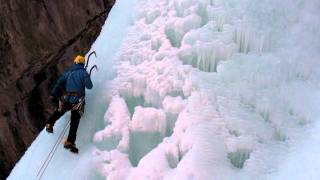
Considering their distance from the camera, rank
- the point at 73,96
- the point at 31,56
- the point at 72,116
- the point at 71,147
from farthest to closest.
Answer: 1. the point at 31,56
2. the point at 73,96
3. the point at 72,116
4. the point at 71,147

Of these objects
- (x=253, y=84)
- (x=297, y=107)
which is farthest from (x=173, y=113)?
(x=297, y=107)

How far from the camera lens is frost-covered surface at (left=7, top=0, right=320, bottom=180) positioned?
6789 millimetres

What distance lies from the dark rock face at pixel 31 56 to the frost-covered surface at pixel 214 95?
11.5 metres

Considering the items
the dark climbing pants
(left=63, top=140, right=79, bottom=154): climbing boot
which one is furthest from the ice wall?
the dark climbing pants

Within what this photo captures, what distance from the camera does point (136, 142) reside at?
25.0 feet

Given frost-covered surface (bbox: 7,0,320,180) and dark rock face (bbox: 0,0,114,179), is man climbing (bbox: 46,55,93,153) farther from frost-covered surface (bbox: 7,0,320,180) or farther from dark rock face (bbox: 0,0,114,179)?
dark rock face (bbox: 0,0,114,179)

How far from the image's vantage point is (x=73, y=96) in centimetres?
810

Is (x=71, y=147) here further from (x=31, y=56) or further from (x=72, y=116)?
(x=31, y=56)

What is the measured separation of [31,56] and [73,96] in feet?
40.0

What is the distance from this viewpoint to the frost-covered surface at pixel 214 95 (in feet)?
22.3

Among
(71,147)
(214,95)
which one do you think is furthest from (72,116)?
(214,95)

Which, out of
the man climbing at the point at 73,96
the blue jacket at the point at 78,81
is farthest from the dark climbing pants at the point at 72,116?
the blue jacket at the point at 78,81

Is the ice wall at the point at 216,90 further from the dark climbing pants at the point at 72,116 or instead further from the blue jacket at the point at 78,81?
the dark climbing pants at the point at 72,116

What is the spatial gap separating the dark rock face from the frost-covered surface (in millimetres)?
11488
